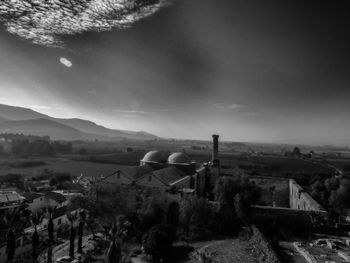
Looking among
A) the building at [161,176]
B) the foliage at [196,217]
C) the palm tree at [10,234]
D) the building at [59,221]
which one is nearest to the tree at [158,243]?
the foliage at [196,217]

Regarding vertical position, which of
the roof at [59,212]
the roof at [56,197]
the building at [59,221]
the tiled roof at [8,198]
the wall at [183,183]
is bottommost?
the building at [59,221]

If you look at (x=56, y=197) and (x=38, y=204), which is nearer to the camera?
(x=38, y=204)

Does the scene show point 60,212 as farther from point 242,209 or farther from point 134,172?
point 242,209

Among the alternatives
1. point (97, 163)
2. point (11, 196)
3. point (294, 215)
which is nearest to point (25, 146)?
point (97, 163)

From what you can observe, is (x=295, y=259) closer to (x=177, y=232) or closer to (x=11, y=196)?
(x=177, y=232)

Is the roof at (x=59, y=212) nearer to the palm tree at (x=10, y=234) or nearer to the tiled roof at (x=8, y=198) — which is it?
the palm tree at (x=10, y=234)

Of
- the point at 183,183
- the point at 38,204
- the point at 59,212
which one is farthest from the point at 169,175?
the point at 38,204

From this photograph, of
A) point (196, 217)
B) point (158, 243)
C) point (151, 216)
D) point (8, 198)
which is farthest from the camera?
point (8, 198)
